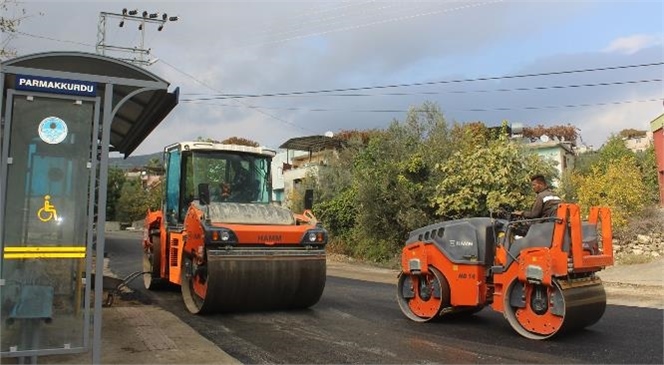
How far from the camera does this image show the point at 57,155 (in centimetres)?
536

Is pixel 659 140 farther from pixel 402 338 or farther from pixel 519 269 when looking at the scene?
pixel 402 338

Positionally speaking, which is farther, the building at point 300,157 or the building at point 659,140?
Answer: the building at point 300,157

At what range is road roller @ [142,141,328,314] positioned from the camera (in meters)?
8.79

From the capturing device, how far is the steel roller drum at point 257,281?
28.5 ft

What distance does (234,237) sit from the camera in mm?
8789

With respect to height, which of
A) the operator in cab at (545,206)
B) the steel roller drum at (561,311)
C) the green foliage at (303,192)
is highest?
the green foliage at (303,192)

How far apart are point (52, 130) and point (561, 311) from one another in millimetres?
5886

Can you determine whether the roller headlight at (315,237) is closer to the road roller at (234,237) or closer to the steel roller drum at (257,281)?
the road roller at (234,237)

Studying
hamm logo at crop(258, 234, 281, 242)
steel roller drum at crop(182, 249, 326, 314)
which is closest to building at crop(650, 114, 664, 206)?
steel roller drum at crop(182, 249, 326, 314)

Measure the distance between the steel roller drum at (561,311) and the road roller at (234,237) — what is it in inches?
125

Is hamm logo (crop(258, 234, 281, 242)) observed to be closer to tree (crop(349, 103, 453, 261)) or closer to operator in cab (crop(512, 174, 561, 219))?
operator in cab (crop(512, 174, 561, 219))

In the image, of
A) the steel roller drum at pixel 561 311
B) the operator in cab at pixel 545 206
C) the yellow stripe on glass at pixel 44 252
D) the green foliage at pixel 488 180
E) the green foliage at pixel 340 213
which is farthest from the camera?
the green foliage at pixel 340 213

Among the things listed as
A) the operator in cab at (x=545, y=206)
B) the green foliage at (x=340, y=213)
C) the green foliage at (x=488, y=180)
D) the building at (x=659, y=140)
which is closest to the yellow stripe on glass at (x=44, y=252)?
the operator in cab at (x=545, y=206)

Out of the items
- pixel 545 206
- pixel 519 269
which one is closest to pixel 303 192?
pixel 545 206
